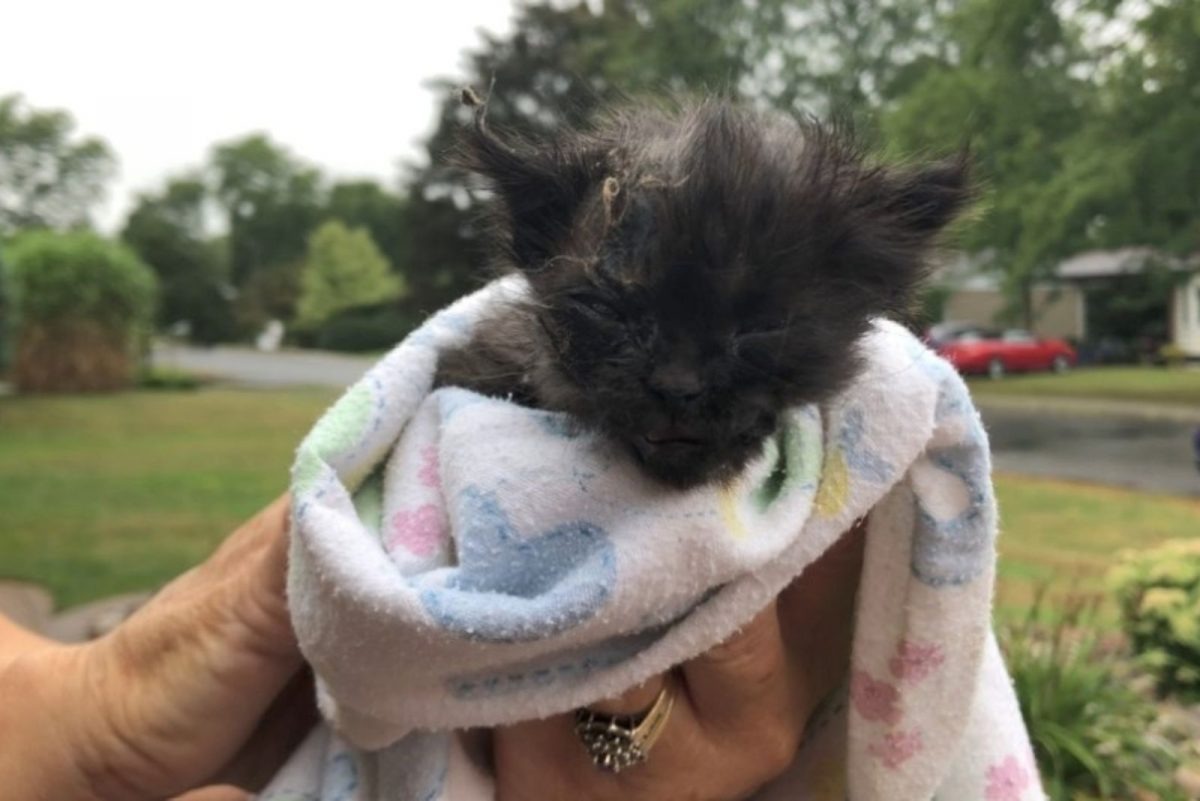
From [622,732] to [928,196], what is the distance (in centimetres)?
69

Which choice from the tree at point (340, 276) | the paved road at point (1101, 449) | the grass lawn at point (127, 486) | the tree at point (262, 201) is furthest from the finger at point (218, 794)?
the tree at point (262, 201)

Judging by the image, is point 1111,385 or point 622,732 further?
point 1111,385

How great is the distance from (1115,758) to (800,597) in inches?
112

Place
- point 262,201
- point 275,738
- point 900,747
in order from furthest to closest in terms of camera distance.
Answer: point 262,201 → point 275,738 → point 900,747

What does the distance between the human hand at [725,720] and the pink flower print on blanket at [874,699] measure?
9cm

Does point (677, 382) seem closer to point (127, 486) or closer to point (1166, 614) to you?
point (1166, 614)

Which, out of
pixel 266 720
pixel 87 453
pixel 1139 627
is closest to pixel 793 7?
pixel 87 453

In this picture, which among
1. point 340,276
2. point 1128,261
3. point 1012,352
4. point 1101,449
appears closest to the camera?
point 1101,449

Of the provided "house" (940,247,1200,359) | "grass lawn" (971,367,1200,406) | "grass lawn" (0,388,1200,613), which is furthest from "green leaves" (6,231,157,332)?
"house" (940,247,1200,359)

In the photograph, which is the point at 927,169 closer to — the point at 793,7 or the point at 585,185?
the point at 585,185

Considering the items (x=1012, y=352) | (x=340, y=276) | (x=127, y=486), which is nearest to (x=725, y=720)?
(x=127, y=486)

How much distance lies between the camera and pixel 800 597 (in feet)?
4.70

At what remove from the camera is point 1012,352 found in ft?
95.8

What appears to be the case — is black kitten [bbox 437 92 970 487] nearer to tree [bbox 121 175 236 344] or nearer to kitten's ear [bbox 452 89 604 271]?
kitten's ear [bbox 452 89 604 271]
